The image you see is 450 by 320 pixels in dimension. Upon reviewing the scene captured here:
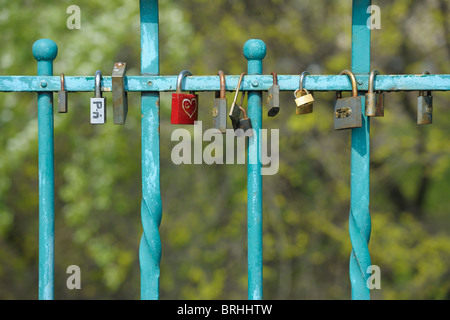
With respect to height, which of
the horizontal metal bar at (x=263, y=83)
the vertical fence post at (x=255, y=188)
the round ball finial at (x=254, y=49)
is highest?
the round ball finial at (x=254, y=49)

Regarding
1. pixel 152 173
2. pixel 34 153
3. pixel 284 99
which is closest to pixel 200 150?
pixel 284 99

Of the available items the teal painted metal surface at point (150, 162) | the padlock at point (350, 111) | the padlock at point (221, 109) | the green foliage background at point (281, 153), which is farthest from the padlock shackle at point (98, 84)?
the green foliage background at point (281, 153)

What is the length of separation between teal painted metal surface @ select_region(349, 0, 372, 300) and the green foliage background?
9.75ft

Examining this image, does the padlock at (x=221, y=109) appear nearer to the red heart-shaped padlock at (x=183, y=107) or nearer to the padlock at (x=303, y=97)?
the red heart-shaped padlock at (x=183, y=107)

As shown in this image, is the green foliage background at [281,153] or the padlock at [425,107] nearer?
the padlock at [425,107]

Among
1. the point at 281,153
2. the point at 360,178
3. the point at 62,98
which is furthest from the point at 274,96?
the point at 281,153

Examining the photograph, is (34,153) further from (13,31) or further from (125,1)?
(125,1)

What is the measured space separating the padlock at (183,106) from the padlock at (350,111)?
444 mm

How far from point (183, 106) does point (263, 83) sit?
248 millimetres

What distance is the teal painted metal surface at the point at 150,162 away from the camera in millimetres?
1507

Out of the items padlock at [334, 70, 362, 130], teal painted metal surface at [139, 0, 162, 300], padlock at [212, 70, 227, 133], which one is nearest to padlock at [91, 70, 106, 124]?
teal painted metal surface at [139, 0, 162, 300]

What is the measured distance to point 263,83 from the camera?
1.48 m

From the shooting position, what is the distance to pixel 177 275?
232 inches
